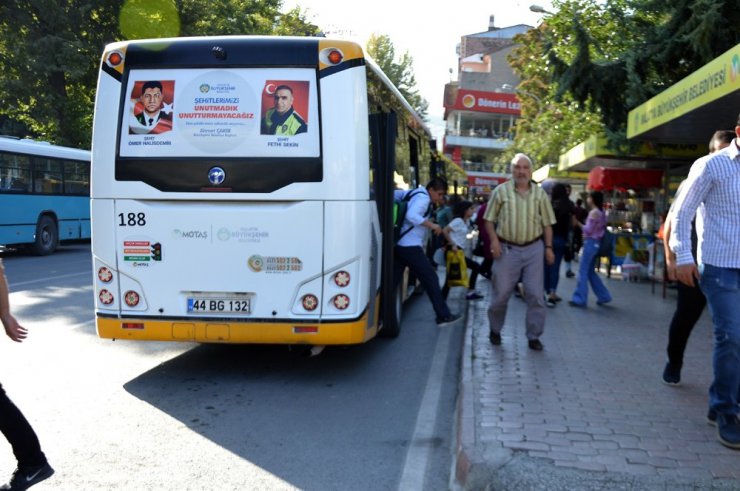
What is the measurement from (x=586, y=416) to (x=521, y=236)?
249 centimetres

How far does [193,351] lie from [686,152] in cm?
993

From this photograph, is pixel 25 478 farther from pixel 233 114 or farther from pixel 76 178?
pixel 76 178

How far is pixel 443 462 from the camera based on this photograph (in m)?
4.89

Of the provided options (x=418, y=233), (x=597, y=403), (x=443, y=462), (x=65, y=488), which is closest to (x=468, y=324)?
(x=418, y=233)

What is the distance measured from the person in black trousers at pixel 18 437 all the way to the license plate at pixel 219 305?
2.52m

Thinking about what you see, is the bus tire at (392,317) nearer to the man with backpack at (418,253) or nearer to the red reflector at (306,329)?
the man with backpack at (418,253)

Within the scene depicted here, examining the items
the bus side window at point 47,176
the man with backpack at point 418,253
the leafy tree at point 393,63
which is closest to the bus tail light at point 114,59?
the man with backpack at point 418,253

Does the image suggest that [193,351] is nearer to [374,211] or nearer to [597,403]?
[374,211]

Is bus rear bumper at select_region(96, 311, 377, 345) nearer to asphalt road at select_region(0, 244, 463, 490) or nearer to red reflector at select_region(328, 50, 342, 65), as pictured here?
asphalt road at select_region(0, 244, 463, 490)

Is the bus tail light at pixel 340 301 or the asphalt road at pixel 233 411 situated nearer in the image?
the asphalt road at pixel 233 411

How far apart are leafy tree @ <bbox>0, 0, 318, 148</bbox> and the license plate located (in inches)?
960

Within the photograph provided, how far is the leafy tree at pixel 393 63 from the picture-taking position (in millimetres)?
56094

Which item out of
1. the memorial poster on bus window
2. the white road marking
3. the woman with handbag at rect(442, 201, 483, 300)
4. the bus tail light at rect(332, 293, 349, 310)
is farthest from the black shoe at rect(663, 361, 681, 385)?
the woman with handbag at rect(442, 201, 483, 300)

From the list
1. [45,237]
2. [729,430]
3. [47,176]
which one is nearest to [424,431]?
[729,430]
